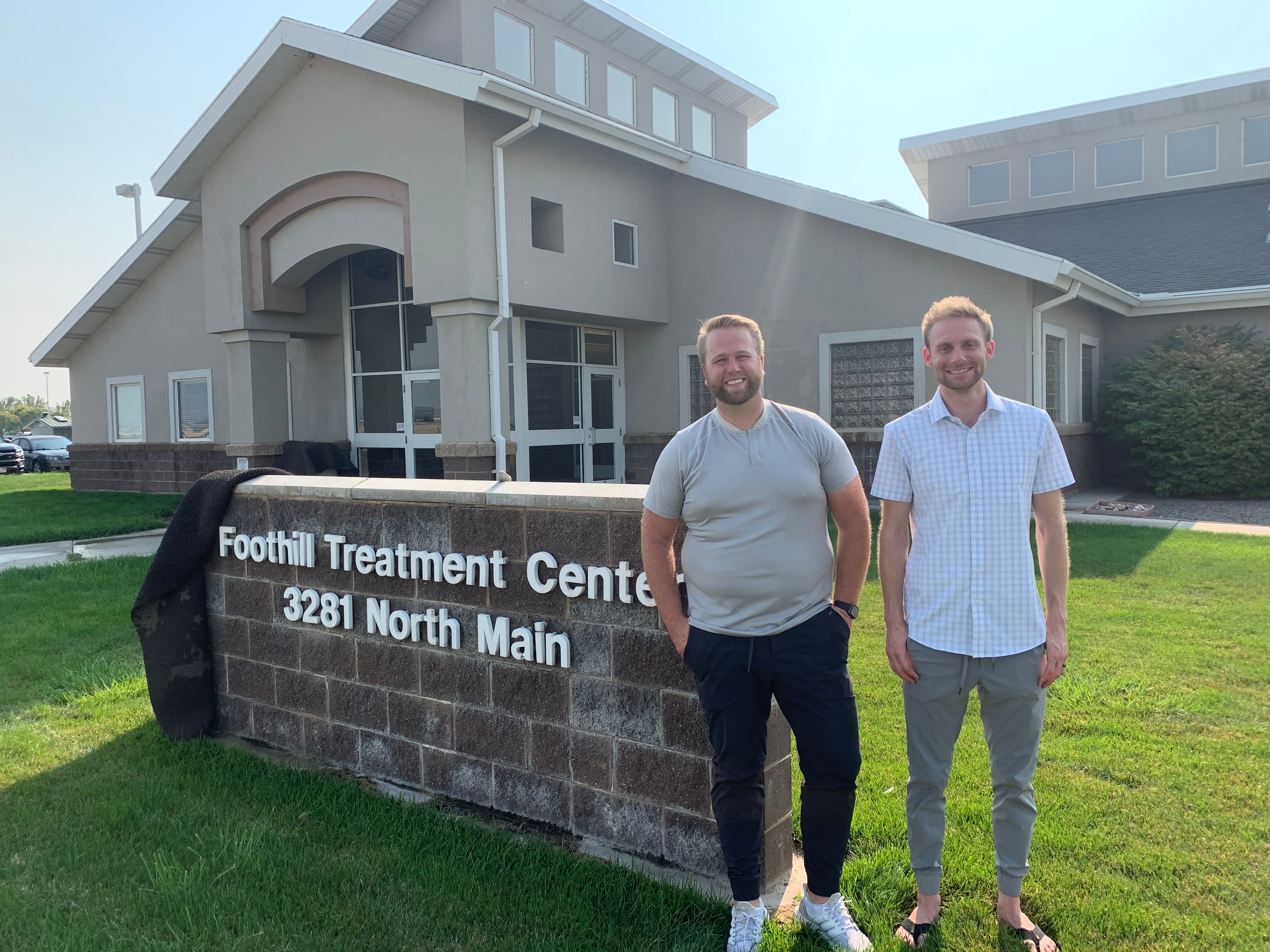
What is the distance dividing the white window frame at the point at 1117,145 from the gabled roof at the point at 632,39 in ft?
24.9

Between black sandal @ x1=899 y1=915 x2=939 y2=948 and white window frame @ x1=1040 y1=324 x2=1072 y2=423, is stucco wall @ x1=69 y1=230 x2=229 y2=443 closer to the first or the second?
white window frame @ x1=1040 y1=324 x2=1072 y2=423

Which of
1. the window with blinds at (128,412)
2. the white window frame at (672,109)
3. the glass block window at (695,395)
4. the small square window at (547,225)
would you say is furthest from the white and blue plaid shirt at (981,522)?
the window with blinds at (128,412)

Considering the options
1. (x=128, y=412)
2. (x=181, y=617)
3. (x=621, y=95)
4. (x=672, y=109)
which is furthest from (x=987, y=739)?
(x=128, y=412)

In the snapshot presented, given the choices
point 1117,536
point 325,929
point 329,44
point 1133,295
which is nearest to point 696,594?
point 325,929

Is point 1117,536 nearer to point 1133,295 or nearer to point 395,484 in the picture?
point 1133,295

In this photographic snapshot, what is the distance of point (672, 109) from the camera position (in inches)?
803

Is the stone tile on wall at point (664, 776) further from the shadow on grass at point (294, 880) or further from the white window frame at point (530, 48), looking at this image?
the white window frame at point (530, 48)

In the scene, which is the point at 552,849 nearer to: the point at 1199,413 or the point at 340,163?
the point at 340,163

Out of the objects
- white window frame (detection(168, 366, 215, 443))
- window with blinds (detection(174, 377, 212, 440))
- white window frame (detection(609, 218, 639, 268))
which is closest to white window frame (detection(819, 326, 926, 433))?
white window frame (detection(609, 218, 639, 268))

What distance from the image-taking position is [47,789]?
4.46m

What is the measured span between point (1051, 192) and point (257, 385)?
61.3ft

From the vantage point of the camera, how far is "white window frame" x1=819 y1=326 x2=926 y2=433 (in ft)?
44.2

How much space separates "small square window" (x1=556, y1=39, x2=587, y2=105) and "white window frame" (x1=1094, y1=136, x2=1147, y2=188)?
12.5 metres

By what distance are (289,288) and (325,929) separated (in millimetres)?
13542
